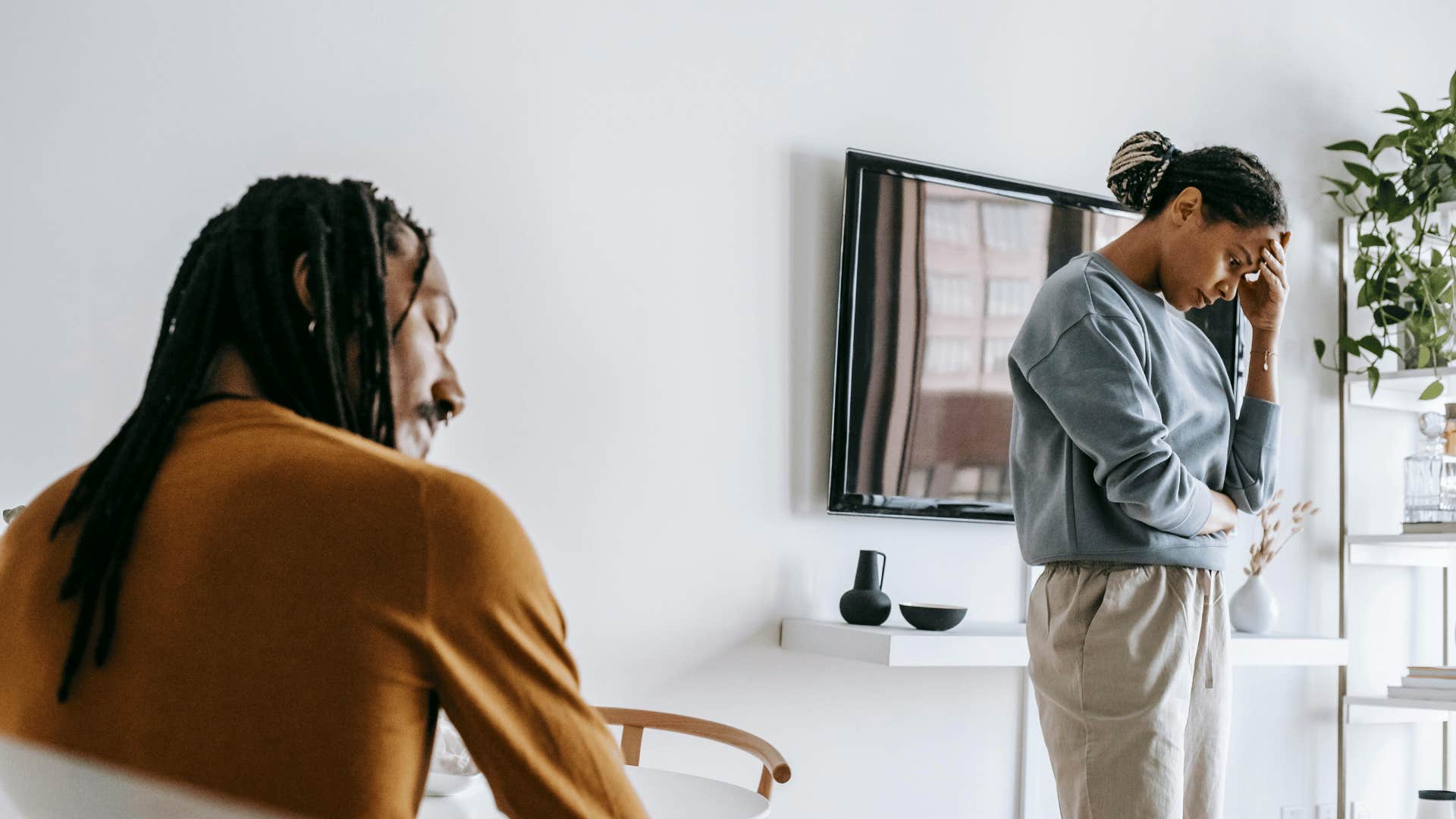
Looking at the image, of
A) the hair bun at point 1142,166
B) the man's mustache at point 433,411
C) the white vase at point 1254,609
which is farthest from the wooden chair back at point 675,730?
the white vase at point 1254,609

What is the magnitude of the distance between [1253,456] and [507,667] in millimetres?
1526

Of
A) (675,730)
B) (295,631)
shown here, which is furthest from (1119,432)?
(295,631)

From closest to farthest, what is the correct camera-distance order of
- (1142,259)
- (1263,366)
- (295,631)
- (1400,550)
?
(295,631) → (1142,259) → (1263,366) → (1400,550)

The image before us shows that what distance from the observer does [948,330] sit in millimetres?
2982

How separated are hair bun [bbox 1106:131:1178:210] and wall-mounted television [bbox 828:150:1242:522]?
1031 mm

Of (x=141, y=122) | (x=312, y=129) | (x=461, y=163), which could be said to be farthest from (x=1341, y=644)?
(x=141, y=122)

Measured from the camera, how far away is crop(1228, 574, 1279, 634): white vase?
3.25 meters

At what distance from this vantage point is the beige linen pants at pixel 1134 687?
161 cm

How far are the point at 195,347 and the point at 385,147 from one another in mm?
1740

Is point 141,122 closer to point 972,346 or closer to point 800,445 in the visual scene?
point 800,445

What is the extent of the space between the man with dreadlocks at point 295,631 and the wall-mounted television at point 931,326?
7.18 feet

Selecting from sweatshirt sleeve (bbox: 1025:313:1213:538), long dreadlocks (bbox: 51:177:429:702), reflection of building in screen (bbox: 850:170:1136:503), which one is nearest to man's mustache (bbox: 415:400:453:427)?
long dreadlocks (bbox: 51:177:429:702)

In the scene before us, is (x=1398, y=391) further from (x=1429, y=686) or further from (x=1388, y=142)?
(x=1429, y=686)

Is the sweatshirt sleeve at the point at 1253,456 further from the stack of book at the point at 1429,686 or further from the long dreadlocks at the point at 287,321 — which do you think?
the stack of book at the point at 1429,686
